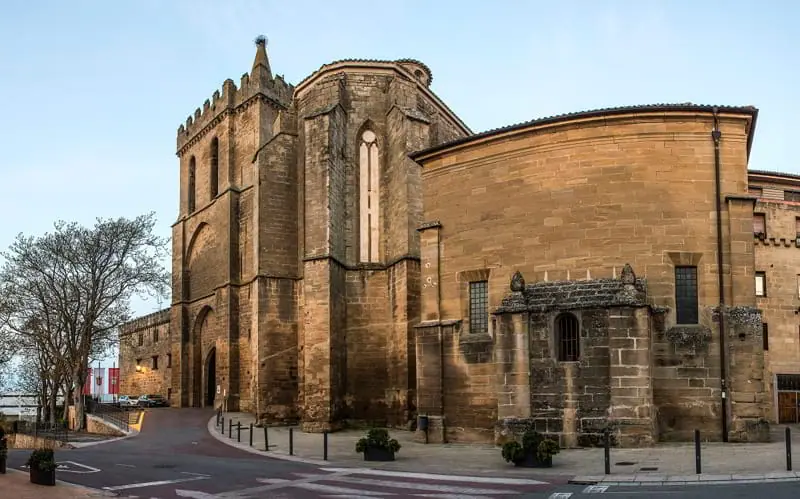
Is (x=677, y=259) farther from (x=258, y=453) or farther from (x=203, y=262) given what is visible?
(x=203, y=262)

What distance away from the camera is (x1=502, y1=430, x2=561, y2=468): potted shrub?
16.8 metres

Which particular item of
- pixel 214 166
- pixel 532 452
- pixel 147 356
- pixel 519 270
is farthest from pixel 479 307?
pixel 147 356

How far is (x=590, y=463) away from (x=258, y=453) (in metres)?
10.3

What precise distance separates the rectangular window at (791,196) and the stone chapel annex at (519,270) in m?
0.08

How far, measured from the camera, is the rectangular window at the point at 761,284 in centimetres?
3155

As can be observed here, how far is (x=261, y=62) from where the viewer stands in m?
43.1

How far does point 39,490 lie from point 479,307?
527 inches

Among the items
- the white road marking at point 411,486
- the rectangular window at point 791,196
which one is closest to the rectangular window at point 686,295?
the white road marking at point 411,486

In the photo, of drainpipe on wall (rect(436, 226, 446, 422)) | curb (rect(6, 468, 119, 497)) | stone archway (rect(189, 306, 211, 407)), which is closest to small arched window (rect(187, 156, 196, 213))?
stone archway (rect(189, 306, 211, 407))

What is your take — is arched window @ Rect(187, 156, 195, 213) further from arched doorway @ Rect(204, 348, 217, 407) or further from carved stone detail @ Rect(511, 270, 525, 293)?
carved stone detail @ Rect(511, 270, 525, 293)

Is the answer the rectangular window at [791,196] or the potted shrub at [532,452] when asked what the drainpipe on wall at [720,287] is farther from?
the rectangular window at [791,196]

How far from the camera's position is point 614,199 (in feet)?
71.3

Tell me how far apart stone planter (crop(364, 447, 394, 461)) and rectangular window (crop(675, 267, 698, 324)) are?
340 inches

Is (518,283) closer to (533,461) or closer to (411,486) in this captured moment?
(533,461)
